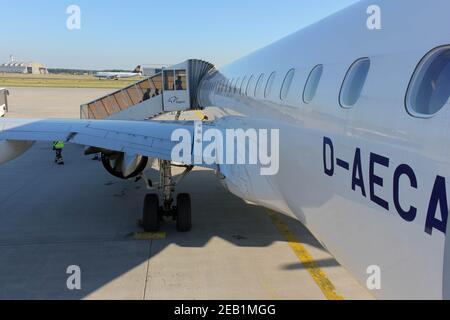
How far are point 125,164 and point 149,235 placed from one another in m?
1.51

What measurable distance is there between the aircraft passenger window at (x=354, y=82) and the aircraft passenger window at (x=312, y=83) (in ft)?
2.01

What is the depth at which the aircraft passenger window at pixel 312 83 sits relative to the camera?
161 inches

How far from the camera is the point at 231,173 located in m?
6.51

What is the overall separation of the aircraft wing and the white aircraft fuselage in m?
3.32

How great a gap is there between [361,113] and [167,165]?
559 centimetres

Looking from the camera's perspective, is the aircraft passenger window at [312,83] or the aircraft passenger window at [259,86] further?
the aircraft passenger window at [259,86]

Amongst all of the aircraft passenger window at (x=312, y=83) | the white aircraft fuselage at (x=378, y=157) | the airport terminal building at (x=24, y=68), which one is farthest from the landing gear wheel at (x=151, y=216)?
the airport terminal building at (x=24, y=68)

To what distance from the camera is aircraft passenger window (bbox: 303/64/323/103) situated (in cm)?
409

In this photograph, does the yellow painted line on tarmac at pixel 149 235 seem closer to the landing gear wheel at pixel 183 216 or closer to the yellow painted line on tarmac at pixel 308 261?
the landing gear wheel at pixel 183 216

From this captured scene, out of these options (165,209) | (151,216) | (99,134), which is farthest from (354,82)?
(165,209)

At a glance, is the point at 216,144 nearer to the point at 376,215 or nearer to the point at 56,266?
the point at 56,266

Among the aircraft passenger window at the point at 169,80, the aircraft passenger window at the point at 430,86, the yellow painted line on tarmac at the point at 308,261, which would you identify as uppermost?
the aircraft passenger window at the point at 169,80

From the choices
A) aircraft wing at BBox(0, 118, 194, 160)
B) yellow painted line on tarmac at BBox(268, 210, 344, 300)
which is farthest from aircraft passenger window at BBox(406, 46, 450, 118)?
aircraft wing at BBox(0, 118, 194, 160)

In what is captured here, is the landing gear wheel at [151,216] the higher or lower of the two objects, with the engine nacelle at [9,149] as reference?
lower
